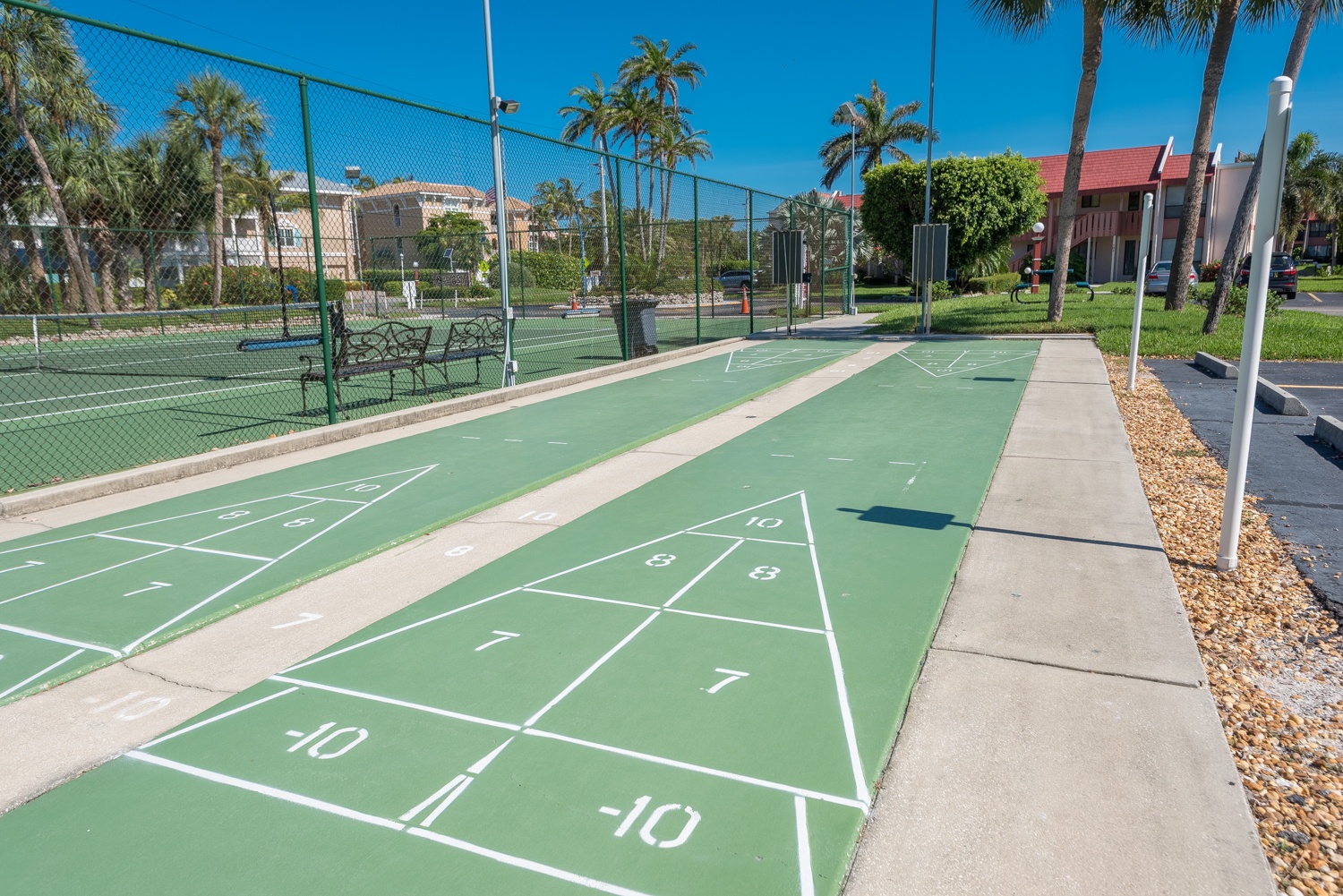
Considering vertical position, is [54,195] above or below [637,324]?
above

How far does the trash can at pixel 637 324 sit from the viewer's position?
49.9 feet

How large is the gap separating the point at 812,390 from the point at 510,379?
4.35 m

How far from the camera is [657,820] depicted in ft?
8.98

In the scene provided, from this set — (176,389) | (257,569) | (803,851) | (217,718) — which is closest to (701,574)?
(803,851)

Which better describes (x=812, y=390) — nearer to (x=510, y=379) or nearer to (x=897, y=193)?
(x=510, y=379)

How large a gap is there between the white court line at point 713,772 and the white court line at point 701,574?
1325mm

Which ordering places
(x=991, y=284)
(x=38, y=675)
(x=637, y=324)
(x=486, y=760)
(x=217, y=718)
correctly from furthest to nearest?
(x=991, y=284), (x=637, y=324), (x=38, y=675), (x=217, y=718), (x=486, y=760)

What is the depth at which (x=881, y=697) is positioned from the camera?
3475mm

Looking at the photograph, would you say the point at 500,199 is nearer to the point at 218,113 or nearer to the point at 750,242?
the point at 218,113

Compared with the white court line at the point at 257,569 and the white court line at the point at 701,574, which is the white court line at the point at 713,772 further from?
the white court line at the point at 257,569

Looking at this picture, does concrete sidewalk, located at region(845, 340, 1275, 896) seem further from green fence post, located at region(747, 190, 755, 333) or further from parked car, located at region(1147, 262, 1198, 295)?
parked car, located at region(1147, 262, 1198, 295)

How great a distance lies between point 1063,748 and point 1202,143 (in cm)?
2167

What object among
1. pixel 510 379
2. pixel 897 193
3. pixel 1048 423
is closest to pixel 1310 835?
pixel 1048 423

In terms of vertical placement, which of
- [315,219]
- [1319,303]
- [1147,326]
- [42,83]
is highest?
[42,83]
